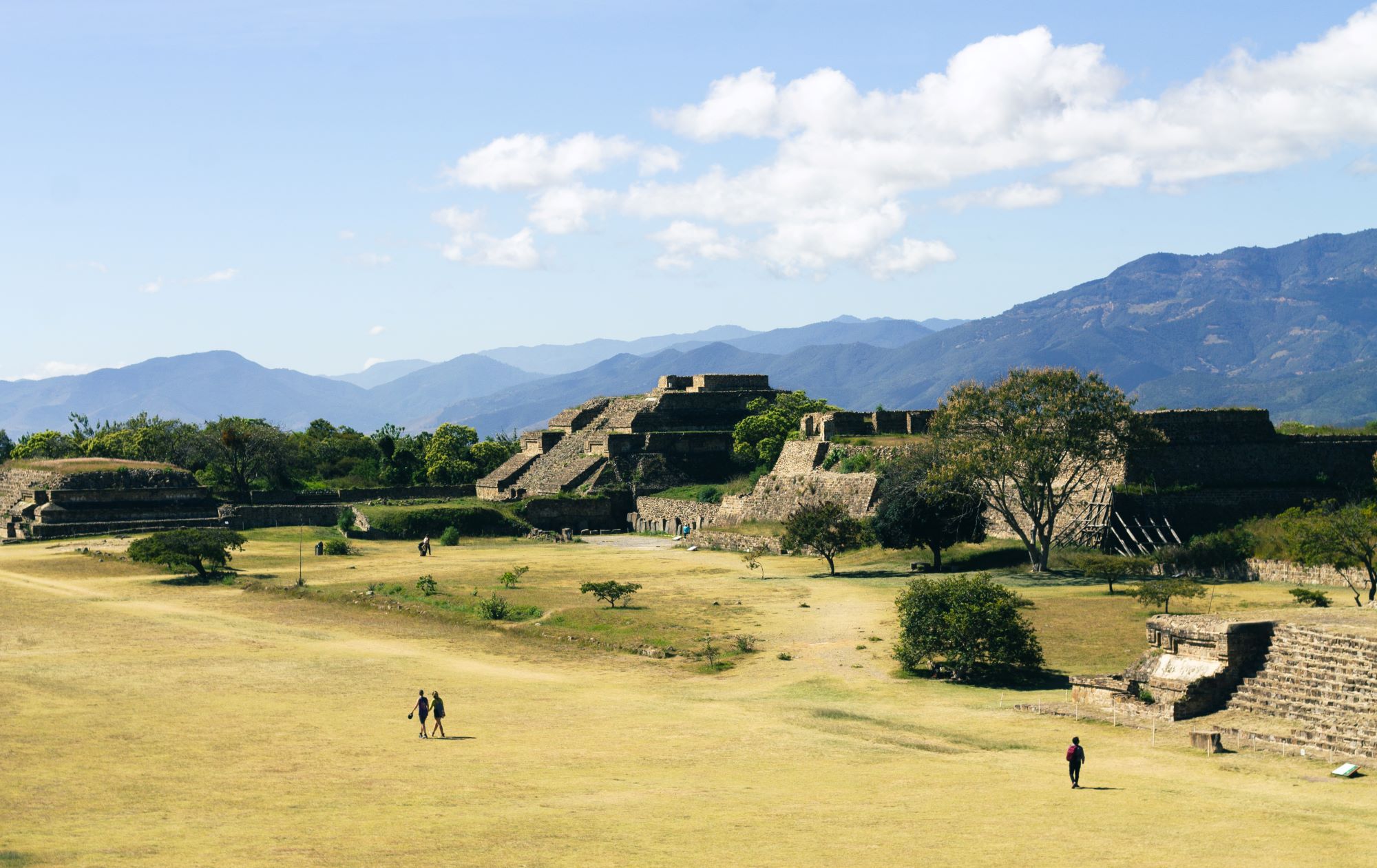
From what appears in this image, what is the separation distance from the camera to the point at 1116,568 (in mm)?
40750

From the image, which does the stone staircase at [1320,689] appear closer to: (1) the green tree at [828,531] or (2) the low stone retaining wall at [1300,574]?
(2) the low stone retaining wall at [1300,574]

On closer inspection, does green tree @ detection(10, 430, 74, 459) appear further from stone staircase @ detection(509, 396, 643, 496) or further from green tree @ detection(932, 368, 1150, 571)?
green tree @ detection(932, 368, 1150, 571)

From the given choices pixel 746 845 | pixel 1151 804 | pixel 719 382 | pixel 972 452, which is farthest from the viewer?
pixel 719 382

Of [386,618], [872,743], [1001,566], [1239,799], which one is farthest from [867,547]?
[1239,799]

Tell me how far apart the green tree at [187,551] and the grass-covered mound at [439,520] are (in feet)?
47.6

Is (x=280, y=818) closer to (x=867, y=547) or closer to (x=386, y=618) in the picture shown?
(x=386, y=618)

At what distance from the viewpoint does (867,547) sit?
54.7 m

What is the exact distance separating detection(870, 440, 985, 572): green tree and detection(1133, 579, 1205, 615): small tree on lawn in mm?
11412

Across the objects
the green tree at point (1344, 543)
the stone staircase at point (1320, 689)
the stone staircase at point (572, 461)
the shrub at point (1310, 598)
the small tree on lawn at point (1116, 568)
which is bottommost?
the stone staircase at point (1320, 689)

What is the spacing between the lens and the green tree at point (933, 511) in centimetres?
4788

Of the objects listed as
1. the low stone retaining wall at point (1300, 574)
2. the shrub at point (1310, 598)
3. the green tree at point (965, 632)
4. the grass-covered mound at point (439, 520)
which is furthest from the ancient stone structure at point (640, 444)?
the green tree at point (965, 632)

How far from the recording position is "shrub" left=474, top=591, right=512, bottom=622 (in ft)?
129

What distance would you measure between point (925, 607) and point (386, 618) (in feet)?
56.6

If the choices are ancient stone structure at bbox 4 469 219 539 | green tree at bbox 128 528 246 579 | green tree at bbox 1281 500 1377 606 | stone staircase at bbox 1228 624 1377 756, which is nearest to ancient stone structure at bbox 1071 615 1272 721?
stone staircase at bbox 1228 624 1377 756
